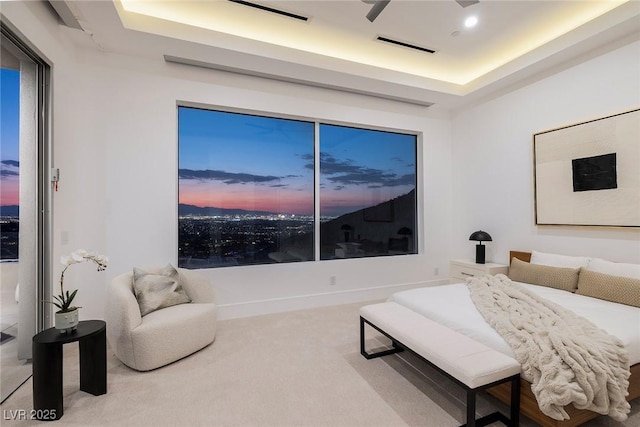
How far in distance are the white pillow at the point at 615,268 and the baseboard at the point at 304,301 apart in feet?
7.66

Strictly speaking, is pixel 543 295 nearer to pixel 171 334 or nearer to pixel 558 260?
pixel 558 260

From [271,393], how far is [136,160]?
2.88 metres

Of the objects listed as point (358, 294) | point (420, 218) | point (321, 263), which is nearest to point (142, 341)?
point (321, 263)

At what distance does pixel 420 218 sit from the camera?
520 centimetres

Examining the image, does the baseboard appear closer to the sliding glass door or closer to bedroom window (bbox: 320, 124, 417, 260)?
bedroom window (bbox: 320, 124, 417, 260)

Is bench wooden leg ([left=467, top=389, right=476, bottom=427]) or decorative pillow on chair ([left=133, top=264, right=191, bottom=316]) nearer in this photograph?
bench wooden leg ([left=467, top=389, right=476, bottom=427])

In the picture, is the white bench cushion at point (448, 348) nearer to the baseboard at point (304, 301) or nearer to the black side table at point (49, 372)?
the baseboard at point (304, 301)

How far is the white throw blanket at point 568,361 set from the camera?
1629mm

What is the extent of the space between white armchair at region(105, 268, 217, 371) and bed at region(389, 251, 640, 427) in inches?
76.8

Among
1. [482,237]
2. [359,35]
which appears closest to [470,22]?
[359,35]

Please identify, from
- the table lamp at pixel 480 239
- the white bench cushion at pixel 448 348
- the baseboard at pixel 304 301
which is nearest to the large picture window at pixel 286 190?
the baseboard at pixel 304 301

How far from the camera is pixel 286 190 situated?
14.6 ft

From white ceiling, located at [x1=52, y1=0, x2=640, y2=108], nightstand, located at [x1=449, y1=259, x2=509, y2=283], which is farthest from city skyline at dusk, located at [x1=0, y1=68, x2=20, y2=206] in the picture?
nightstand, located at [x1=449, y1=259, x2=509, y2=283]

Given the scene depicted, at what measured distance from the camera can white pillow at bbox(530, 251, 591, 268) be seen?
→ 329 cm
